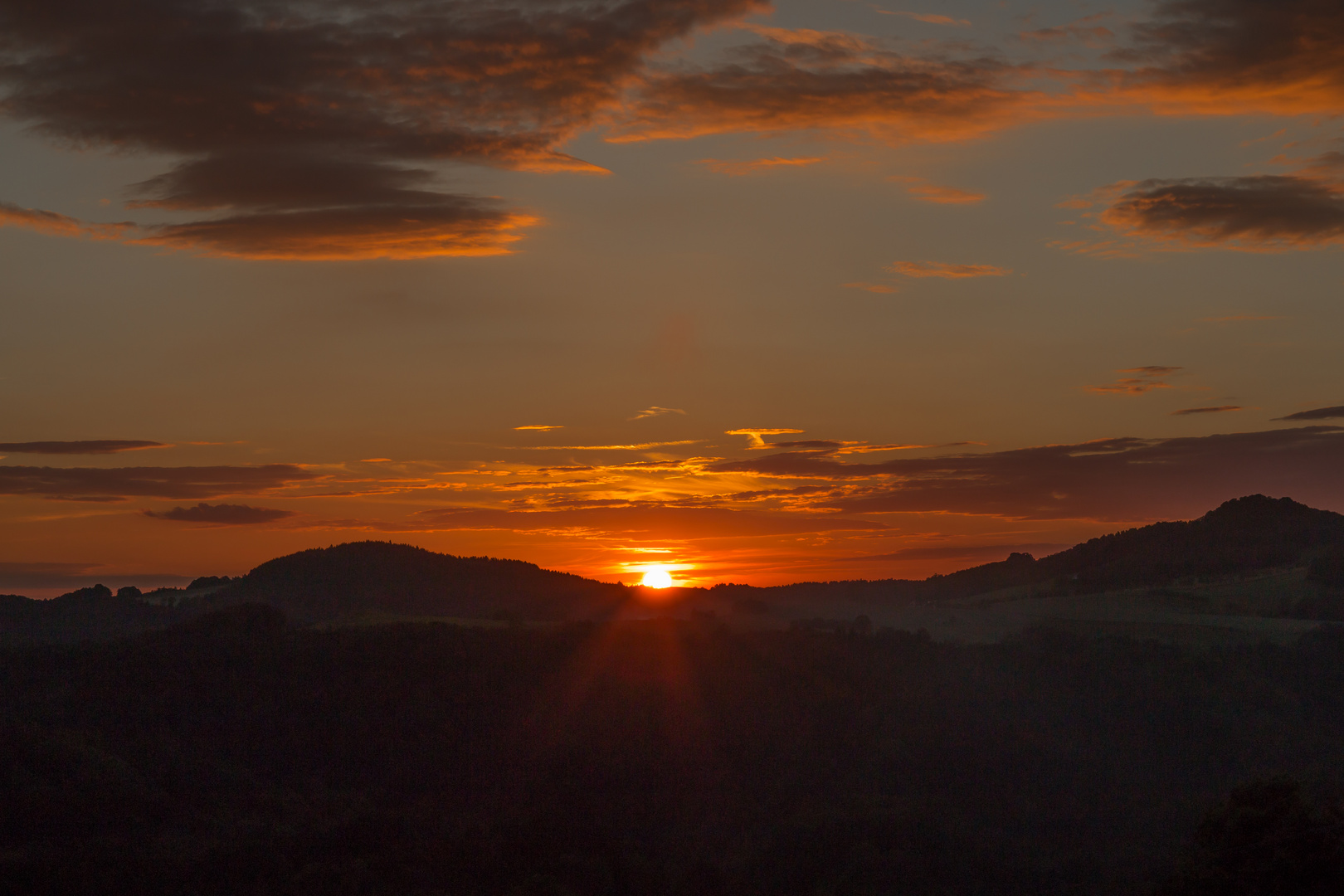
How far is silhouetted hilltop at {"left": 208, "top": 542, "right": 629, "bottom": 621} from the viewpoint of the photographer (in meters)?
99.2

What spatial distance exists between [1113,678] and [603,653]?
36766 mm

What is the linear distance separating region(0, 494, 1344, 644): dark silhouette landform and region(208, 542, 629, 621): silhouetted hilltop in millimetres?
196

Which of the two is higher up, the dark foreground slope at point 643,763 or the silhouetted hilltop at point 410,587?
the silhouetted hilltop at point 410,587

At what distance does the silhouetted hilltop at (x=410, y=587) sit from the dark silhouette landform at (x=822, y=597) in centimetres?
20

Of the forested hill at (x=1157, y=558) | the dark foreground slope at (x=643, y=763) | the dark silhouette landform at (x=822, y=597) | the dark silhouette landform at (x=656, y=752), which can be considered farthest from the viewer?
the forested hill at (x=1157, y=558)

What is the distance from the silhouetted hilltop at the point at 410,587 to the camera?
99188mm

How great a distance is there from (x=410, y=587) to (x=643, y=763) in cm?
5157

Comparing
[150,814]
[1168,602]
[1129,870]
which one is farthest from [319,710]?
[1168,602]

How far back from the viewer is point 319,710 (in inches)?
2312

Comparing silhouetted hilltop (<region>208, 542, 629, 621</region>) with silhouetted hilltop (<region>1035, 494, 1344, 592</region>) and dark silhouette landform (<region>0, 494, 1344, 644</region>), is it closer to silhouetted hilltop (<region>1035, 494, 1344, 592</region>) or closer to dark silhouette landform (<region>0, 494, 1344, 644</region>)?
dark silhouette landform (<region>0, 494, 1344, 644</region>)

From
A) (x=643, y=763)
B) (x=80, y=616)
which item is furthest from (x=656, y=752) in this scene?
(x=80, y=616)

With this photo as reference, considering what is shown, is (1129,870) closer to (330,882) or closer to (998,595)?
(330,882)

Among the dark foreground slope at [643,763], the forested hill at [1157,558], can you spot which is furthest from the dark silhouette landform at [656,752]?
the forested hill at [1157,558]

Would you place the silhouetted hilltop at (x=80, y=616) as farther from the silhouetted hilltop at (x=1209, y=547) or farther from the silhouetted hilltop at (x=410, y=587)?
the silhouetted hilltop at (x=1209, y=547)
